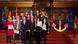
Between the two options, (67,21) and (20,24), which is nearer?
(20,24)

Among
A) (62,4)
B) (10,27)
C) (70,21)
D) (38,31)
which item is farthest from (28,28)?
(62,4)

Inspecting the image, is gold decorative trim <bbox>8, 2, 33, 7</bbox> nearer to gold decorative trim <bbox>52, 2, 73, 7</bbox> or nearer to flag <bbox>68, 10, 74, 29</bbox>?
gold decorative trim <bbox>52, 2, 73, 7</bbox>

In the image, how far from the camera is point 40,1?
14.9 metres

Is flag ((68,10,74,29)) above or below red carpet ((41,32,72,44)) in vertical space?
above

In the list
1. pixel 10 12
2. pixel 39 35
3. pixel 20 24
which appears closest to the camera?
pixel 39 35

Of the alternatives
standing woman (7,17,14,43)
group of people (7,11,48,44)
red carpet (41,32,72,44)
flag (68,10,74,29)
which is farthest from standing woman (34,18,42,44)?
flag (68,10,74,29)

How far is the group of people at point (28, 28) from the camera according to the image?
39.4 ft

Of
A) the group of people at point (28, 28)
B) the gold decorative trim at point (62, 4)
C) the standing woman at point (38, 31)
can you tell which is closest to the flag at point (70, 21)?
the gold decorative trim at point (62, 4)

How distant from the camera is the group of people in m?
12.0

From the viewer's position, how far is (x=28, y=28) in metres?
12.5

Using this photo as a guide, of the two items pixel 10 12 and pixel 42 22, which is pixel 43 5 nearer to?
pixel 10 12

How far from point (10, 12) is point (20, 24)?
2.04 m

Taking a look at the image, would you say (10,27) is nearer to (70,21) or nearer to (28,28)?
(28,28)

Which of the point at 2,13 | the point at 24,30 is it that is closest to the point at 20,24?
the point at 24,30
